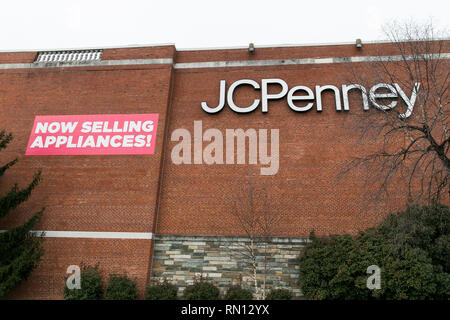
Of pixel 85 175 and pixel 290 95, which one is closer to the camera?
pixel 85 175

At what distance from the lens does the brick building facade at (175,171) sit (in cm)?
1505

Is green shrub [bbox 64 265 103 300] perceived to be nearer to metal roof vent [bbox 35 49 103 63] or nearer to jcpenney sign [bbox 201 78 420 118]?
jcpenney sign [bbox 201 78 420 118]

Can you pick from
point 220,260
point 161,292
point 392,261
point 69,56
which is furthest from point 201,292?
point 69,56

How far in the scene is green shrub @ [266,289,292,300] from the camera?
13.5 metres

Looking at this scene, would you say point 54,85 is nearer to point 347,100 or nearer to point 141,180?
point 141,180

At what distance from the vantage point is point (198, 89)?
18438 mm

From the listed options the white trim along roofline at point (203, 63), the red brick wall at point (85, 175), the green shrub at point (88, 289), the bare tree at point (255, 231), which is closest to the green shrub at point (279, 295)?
the bare tree at point (255, 231)

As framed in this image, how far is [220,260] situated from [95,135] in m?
8.85

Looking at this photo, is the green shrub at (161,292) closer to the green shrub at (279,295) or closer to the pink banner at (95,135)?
the green shrub at (279,295)

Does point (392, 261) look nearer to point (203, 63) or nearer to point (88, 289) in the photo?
point (88, 289)

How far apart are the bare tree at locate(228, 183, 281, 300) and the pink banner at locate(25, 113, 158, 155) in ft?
17.3

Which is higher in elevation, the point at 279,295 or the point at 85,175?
the point at 85,175

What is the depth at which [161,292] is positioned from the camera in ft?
45.1

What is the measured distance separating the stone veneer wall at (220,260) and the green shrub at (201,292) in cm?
70
